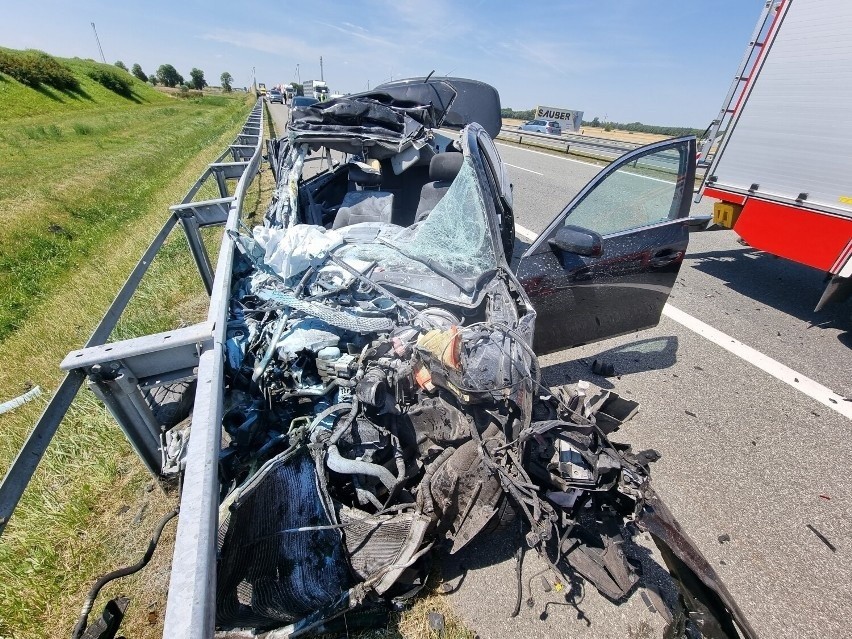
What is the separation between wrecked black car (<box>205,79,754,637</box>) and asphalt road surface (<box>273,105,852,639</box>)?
0.34 m

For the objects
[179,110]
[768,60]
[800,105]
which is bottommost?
[179,110]

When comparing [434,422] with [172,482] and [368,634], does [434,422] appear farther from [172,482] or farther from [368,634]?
[172,482]

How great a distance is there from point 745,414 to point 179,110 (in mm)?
50348

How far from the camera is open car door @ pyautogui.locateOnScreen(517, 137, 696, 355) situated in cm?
279

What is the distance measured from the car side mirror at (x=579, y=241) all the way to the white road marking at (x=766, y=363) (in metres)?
2.48

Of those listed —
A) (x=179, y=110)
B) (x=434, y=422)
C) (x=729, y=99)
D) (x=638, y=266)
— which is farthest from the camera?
(x=179, y=110)

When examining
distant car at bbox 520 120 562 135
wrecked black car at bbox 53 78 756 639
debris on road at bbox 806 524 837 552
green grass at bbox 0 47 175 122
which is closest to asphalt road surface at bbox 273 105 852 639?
debris on road at bbox 806 524 837 552

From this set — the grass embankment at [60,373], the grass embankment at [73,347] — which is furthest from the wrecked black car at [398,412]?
the grass embankment at [73,347]

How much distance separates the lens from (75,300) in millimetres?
4879

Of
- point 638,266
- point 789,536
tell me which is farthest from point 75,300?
point 789,536

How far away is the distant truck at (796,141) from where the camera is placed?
409cm

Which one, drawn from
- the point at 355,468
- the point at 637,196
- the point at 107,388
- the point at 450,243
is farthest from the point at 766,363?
the point at 107,388

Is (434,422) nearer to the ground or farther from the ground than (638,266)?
nearer to the ground

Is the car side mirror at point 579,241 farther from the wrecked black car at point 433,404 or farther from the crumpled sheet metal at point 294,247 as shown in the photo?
the crumpled sheet metal at point 294,247
